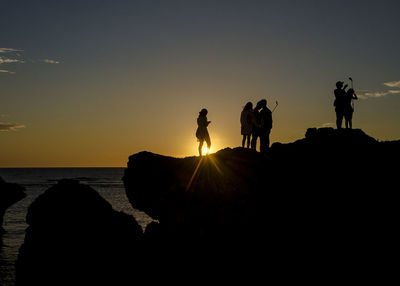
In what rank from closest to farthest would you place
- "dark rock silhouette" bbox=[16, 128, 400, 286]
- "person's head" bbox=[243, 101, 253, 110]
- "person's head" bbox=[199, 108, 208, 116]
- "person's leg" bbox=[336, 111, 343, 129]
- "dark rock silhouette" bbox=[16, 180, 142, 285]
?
"dark rock silhouette" bbox=[16, 128, 400, 286] → "dark rock silhouette" bbox=[16, 180, 142, 285] → "person's head" bbox=[243, 101, 253, 110] → "person's head" bbox=[199, 108, 208, 116] → "person's leg" bbox=[336, 111, 343, 129]

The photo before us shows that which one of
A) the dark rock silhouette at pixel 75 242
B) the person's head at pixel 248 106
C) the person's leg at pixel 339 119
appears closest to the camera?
the dark rock silhouette at pixel 75 242

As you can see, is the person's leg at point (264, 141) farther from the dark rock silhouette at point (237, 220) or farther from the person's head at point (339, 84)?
the person's head at point (339, 84)

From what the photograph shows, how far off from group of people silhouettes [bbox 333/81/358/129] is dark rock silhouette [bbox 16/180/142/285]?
37.3ft

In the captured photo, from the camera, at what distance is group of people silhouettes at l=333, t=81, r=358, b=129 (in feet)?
65.8

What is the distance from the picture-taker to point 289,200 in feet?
53.3

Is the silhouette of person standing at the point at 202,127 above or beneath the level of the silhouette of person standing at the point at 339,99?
beneath

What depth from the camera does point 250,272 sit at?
604 inches

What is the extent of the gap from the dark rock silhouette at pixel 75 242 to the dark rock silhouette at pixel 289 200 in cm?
167

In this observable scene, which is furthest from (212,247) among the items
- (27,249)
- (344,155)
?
(27,249)

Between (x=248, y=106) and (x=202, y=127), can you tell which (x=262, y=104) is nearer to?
(x=248, y=106)

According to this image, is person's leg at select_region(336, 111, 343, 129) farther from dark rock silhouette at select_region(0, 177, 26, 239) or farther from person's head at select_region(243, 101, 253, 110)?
dark rock silhouette at select_region(0, 177, 26, 239)

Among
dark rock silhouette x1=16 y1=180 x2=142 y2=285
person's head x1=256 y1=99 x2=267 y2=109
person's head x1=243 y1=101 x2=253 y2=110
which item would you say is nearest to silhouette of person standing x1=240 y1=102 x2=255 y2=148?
person's head x1=243 y1=101 x2=253 y2=110

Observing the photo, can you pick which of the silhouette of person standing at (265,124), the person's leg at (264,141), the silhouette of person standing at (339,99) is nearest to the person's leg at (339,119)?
the silhouette of person standing at (339,99)

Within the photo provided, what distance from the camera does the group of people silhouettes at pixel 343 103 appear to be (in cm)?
2006
